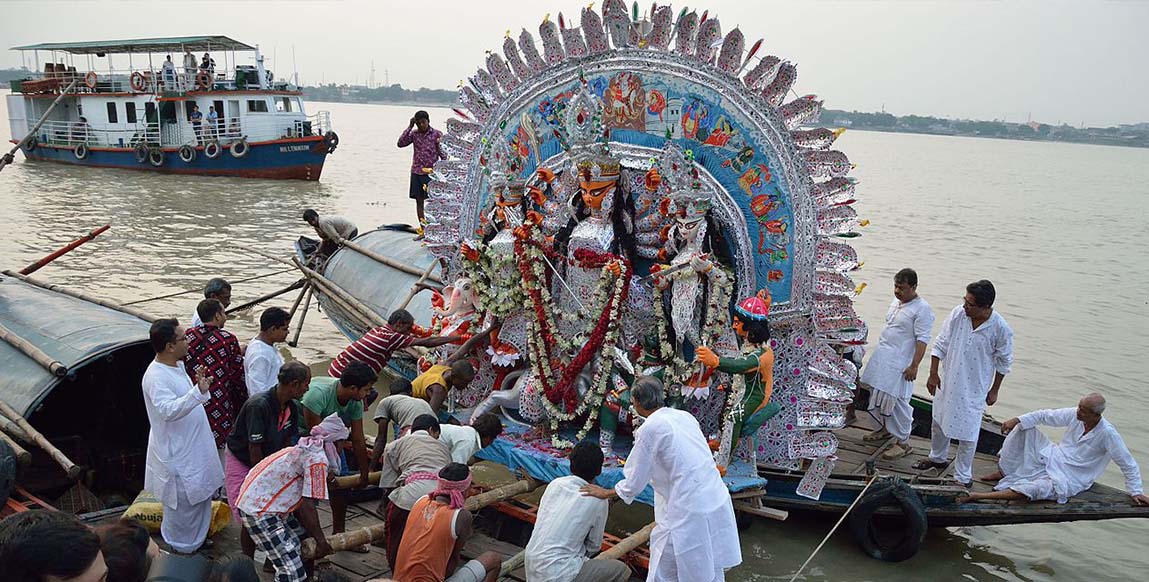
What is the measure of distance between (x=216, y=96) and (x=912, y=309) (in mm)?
23063

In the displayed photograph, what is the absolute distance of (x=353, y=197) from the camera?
2492 cm

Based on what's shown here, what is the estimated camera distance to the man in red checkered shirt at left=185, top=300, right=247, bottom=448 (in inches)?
200

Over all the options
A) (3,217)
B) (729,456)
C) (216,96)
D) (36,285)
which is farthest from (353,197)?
(729,456)

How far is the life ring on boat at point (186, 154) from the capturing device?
2441cm

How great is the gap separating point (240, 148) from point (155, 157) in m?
2.93

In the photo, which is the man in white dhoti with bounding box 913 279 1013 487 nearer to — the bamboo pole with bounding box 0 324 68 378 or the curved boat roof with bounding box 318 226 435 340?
the curved boat roof with bounding box 318 226 435 340

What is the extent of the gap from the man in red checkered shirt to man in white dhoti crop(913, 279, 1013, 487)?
186 inches

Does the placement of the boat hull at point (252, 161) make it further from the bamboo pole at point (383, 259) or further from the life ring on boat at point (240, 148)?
the bamboo pole at point (383, 259)

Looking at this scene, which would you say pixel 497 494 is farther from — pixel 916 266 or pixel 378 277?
pixel 916 266

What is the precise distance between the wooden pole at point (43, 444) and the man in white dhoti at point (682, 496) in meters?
2.95

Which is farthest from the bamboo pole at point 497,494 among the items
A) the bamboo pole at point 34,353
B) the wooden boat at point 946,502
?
the bamboo pole at point 34,353

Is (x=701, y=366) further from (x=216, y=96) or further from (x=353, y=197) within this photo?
(x=216, y=96)

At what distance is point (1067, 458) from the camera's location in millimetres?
5551

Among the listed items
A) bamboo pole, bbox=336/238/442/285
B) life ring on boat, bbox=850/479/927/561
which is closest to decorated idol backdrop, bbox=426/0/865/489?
life ring on boat, bbox=850/479/927/561
